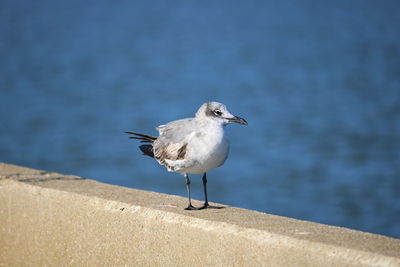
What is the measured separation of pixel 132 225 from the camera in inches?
139

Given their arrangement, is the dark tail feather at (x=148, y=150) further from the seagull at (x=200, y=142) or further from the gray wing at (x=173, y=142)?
the seagull at (x=200, y=142)

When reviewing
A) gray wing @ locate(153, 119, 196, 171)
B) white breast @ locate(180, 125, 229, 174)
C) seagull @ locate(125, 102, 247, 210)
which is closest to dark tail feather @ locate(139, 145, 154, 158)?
gray wing @ locate(153, 119, 196, 171)

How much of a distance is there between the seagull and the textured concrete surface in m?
0.25

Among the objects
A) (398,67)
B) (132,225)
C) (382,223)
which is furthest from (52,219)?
(398,67)

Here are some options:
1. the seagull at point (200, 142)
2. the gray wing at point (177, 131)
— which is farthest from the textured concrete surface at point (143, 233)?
the gray wing at point (177, 131)

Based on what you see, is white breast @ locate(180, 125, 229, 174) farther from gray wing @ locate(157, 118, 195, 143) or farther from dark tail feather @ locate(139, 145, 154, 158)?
dark tail feather @ locate(139, 145, 154, 158)

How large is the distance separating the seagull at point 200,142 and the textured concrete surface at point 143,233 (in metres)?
0.25

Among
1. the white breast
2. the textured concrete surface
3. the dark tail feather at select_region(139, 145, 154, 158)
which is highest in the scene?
the dark tail feather at select_region(139, 145, 154, 158)

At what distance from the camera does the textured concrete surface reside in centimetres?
295

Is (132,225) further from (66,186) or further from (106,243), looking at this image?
(66,186)

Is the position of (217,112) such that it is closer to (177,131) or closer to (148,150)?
(177,131)

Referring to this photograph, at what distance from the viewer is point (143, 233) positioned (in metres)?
3.48

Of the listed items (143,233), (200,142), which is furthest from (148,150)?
(143,233)

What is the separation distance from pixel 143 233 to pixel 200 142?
1.93ft
